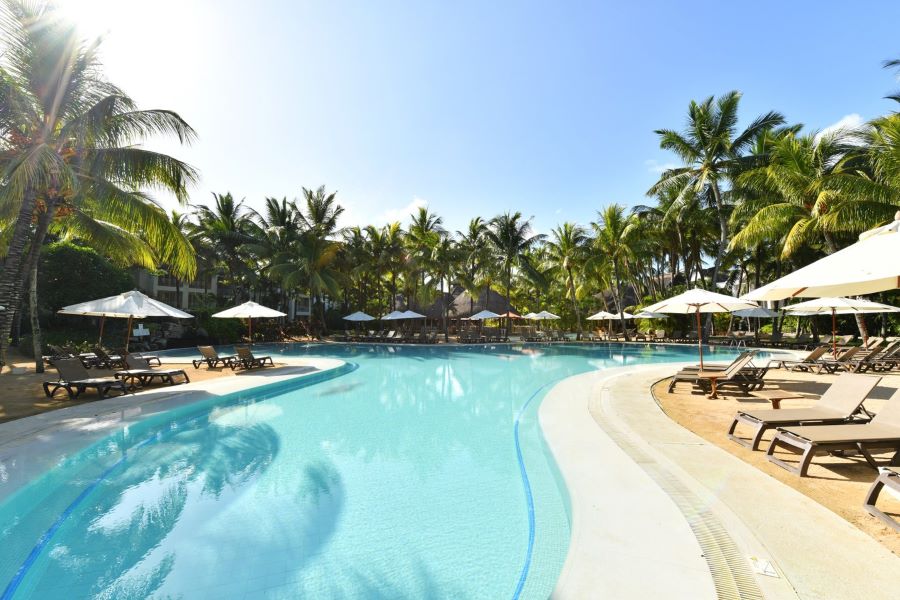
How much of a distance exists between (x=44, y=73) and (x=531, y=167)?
662 inches

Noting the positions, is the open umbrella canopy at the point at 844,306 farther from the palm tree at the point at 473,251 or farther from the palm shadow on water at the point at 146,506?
the palm tree at the point at 473,251

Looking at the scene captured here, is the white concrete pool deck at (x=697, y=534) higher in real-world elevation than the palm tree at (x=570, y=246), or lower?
lower

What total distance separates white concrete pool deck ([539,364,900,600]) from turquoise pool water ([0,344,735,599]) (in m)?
0.43

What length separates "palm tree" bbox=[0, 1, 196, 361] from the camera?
325 inches

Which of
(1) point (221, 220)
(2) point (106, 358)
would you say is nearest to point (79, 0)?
(2) point (106, 358)

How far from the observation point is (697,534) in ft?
9.60

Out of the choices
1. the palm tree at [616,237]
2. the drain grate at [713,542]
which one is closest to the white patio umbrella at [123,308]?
the drain grate at [713,542]

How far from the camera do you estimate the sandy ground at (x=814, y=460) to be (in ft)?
10.7

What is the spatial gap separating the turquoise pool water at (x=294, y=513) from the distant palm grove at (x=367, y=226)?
19.3ft

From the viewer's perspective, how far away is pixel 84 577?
3.12 meters

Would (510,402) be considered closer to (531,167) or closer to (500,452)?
(500,452)

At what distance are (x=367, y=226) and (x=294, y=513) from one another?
88.4 feet

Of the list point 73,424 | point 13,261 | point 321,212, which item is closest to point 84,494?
point 73,424

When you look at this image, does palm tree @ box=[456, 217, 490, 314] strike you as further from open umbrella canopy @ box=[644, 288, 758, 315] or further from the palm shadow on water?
the palm shadow on water
